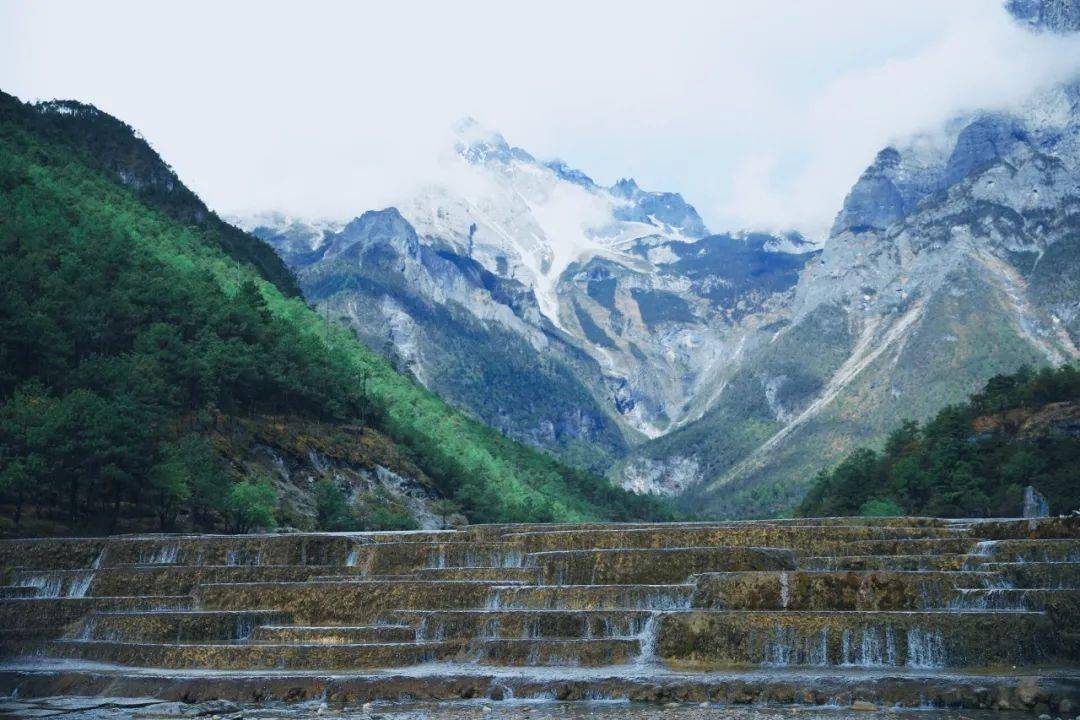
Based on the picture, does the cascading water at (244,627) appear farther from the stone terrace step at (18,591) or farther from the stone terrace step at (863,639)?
the stone terrace step at (863,639)

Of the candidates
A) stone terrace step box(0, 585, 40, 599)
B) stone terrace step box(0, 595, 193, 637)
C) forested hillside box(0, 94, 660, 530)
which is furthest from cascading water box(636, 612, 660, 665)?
forested hillside box(0, 94, 660, 530)

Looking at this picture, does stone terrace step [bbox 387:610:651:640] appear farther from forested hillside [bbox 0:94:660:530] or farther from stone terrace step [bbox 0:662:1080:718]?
forested hillside [bbox 0:94:660:530]

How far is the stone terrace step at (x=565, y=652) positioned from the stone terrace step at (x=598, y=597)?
139 inches

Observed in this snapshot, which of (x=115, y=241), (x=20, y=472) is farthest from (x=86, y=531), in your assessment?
(x=115, y=241)

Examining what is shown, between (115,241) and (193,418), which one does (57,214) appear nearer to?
(115,241)

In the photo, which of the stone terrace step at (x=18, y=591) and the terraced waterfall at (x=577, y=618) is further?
the stone terrace step at (x=18, y=591)

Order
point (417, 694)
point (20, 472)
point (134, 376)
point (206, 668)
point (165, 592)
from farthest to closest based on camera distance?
1. point (134, 376)
2. point (20, 472)
3. point (165, 592)
4. point (206, 668)
5. point (417, 694)

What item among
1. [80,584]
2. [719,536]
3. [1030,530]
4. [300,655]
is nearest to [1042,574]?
[1030,530]

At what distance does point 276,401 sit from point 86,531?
3850 centimetres

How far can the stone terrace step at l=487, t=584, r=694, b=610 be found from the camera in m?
36.9

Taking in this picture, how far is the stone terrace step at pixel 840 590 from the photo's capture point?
34938 mm

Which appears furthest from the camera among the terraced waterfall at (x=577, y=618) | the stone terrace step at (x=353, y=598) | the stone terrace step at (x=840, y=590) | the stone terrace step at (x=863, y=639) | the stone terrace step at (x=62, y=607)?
the stone terrace step at (x=62, y=607)

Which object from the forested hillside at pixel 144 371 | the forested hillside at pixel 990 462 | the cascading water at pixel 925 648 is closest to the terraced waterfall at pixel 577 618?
the cascading water at pixel 925 648

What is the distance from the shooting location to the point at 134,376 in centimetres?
7244
